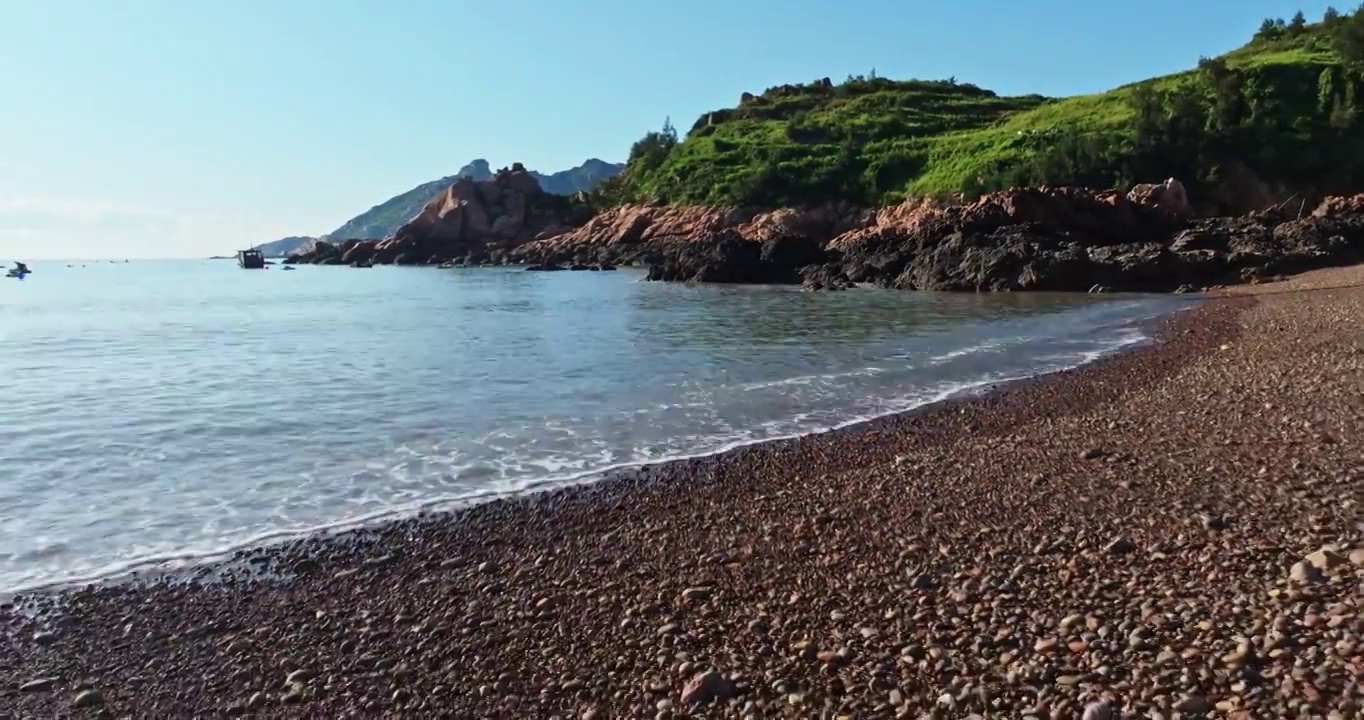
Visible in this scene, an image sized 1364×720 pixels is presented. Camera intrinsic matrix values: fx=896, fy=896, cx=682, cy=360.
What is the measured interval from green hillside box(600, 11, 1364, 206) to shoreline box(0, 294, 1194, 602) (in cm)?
5728

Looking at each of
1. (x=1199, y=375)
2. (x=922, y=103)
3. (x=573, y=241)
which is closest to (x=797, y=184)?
(x=573, y=241)

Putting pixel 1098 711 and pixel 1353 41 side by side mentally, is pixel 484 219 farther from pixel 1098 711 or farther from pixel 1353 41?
pixel 1098 711

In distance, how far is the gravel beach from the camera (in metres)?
4.80

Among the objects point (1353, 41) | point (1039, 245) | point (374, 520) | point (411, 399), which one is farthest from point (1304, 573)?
point (1353, 41)

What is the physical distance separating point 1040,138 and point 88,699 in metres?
77.1

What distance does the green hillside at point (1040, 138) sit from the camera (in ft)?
201

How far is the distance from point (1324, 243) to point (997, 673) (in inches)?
1653

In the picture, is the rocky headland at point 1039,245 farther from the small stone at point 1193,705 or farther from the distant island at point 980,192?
the small stone at point 1193,705

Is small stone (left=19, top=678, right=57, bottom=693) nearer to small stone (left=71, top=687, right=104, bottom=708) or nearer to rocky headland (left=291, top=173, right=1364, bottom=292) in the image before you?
small stone (left=71, top=687, right=104, bottom=708)

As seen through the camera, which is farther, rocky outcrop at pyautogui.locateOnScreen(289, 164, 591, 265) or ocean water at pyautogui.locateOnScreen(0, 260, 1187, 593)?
rocky outcrop at pyautogui.locateOnScreen(289, 164, 591, 265)

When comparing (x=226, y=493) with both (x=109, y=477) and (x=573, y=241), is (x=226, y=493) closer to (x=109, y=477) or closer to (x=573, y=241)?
(x=109, y=477)

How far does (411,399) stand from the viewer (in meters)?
16.3

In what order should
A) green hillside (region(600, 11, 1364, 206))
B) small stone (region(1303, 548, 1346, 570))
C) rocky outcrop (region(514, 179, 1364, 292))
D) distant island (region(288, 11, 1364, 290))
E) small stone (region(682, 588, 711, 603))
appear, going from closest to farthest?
small stone (region(1303, 548, 1346, 570)) → small stone (region(682, 588, 711, 603)) → rocky outcrop (region(514, 179, 1364, 292)) → distant island (region(288, 11, 1364, 290)) → green hillside (region(600, 11, 1364, 206))

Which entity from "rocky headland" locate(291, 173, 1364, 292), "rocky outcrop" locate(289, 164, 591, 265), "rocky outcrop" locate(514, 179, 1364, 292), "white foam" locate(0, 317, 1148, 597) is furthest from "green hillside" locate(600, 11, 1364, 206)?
"white foam" locate(0, 317, 1148, 597)
